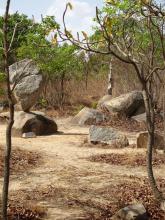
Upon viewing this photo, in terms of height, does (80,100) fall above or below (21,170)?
above

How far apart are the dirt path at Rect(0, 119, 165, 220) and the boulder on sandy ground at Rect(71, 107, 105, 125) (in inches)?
177

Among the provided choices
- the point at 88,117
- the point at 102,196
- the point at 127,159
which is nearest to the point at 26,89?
the point at 88,117

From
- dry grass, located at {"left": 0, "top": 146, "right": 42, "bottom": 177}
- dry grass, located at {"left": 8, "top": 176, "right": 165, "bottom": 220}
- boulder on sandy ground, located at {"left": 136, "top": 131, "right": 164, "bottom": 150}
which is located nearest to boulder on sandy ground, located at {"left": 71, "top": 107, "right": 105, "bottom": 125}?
boulder on sandy ground, located at {"left": 136, "top": 131, "right": 164, "bottom": 150}

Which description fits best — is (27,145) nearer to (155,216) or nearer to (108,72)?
(155,216)

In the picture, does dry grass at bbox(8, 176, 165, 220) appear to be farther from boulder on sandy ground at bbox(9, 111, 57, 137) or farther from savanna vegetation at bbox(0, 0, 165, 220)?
boulder on sandy ground at bbox(9, 111, 57, 137)

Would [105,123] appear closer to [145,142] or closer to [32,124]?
[32,124]

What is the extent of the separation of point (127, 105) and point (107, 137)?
654cm

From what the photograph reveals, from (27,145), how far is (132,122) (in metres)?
6.89

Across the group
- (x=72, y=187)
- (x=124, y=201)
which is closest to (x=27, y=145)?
(x=72, y=187)

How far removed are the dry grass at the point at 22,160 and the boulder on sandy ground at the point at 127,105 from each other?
8.58 m

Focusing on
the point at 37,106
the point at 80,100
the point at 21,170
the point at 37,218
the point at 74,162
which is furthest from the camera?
the point at 80,100

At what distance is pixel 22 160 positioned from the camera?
12.6 m

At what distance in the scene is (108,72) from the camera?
101 feet

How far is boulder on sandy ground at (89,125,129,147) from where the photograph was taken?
51.1 feet
